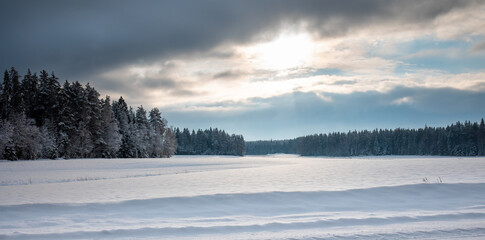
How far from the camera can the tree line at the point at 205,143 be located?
146 metres

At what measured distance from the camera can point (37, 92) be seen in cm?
6053

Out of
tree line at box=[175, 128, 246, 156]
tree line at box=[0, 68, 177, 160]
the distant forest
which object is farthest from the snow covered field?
tree line at box=[175, 128, 246, 156]

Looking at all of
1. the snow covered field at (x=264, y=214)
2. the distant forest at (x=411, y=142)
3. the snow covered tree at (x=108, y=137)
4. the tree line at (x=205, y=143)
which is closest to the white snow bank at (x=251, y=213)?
the snow covered field at (x=264, y=214)

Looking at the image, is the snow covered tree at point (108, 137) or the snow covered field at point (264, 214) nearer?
the snow covered field at point (264, 214)

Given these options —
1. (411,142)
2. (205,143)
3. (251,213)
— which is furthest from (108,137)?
(411,142)

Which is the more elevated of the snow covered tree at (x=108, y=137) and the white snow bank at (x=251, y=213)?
the snow covered tree at (x=108, y=137)

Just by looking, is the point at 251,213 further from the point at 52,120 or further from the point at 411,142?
the point at 411,142

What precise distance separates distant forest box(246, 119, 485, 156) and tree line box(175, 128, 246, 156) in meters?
69.0

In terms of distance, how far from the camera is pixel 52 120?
191ft

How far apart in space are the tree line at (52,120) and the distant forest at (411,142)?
12143 cm

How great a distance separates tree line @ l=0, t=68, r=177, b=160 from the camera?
51.5 m

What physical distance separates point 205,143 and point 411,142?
96700 mm

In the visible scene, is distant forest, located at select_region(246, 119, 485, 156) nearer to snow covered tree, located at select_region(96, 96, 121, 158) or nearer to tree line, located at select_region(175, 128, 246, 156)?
tree line, located at select_region(175, 128, 246, 156)

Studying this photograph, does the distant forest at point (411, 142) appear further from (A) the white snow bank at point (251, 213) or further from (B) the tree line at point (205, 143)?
(A) the white snow bank at point (251, 213)
